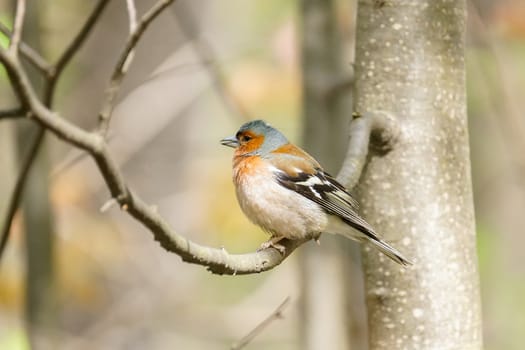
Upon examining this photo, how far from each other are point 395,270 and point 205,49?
2959mm

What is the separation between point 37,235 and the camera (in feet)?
13.6

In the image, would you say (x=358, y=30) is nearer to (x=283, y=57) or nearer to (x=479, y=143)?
(x=283, y=57)

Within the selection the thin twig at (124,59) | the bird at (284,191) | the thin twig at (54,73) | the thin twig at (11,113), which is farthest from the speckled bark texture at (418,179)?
the thin twig at (11,113)

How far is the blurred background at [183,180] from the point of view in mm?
6820

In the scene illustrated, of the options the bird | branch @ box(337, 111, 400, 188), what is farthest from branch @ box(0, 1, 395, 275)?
the bird

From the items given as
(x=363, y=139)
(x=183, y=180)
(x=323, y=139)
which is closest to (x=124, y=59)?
(x=363, y=139)

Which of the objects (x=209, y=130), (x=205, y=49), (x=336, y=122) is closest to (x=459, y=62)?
(x=336, y=122)

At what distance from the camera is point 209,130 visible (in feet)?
32.7

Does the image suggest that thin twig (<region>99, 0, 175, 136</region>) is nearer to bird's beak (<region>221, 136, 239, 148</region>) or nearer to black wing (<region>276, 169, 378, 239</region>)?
black wing (<region>276, 169, 378, 239</region>)

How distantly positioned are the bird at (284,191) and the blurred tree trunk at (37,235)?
3.60ft

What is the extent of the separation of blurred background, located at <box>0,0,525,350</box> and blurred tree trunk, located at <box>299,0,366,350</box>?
170 cm

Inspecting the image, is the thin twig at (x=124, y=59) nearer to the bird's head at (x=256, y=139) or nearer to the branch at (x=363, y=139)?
the branch at (x=363, y=139)

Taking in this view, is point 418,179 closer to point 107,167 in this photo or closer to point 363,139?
point 363,139

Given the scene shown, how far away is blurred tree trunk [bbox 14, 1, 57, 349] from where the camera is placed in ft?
13.3
